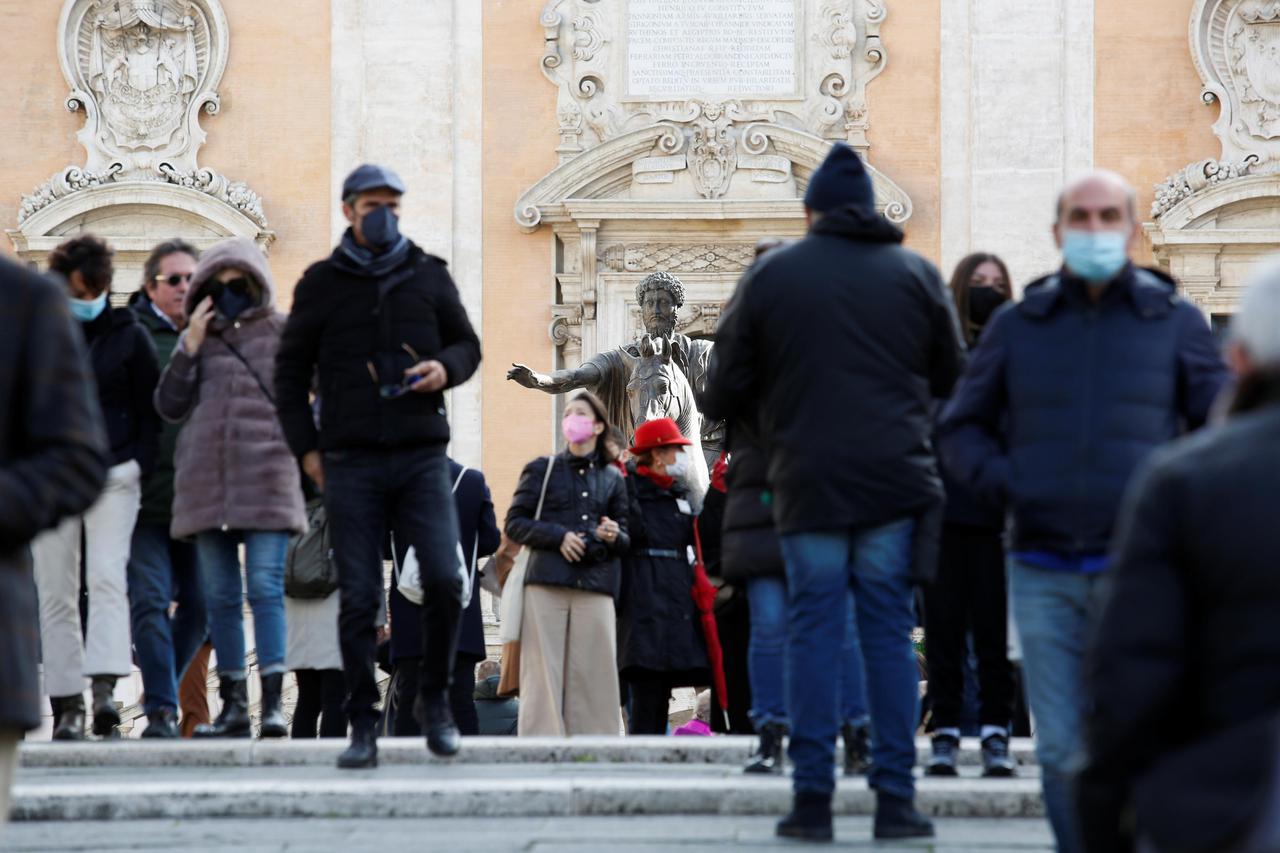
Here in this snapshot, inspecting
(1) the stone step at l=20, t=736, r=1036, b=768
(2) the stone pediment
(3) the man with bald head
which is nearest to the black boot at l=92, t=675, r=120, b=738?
(1) the stone step at l=20, t=736, r=1036, b=768

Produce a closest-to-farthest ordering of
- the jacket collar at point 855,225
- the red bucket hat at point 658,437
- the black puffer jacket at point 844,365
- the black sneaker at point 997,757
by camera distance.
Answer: the black puffer jacket at point 844,365 → the jacket collar at point 855,225 → the black sneaker at point 997,757 → the red bucket hat at point 658,437

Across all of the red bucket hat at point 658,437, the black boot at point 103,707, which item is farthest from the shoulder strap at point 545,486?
the black boot at point 103,707

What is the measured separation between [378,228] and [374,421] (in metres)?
0.60

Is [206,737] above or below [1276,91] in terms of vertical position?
below

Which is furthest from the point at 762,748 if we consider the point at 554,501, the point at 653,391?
the point at 653,391

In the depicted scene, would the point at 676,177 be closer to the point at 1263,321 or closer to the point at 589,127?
the point at 589,127

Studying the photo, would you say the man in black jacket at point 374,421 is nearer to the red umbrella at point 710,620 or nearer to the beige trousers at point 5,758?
the red umbrella at point 710,620

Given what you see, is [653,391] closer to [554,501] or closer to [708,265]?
[554,501]

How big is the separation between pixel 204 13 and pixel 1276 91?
29.9 ft

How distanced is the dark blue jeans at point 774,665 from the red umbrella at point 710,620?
2.40m

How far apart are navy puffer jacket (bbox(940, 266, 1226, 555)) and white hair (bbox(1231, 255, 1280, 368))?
1.84m

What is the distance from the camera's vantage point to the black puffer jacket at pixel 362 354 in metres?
6.51

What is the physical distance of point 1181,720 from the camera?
2.88m

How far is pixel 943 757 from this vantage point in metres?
6.46
